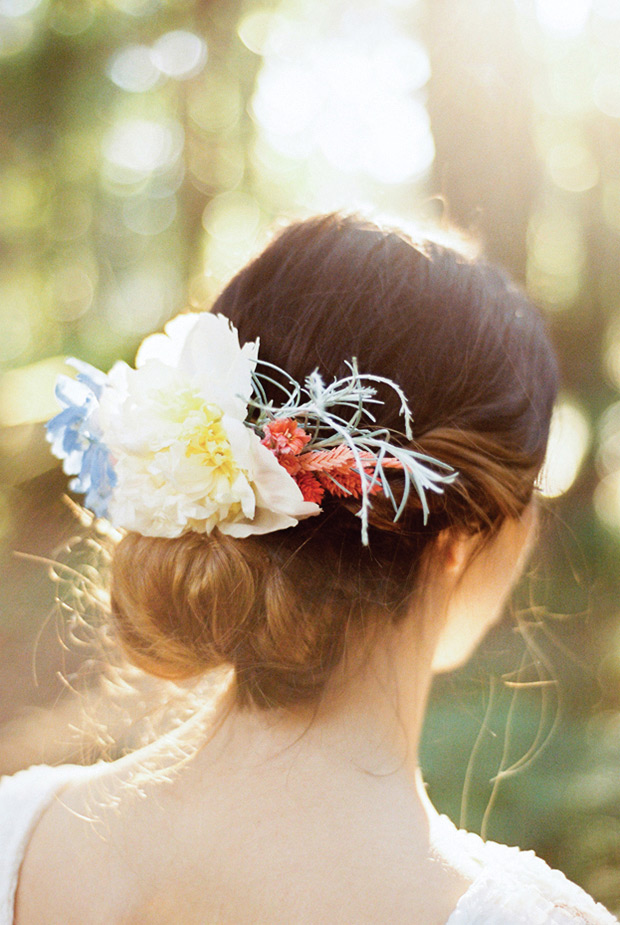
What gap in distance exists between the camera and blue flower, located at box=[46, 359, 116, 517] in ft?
2.90

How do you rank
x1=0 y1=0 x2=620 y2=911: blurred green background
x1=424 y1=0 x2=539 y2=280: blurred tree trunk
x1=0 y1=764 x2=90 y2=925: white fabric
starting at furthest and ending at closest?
x1=424 y1=0 x2=539 y2=280: blurred tree trunk < x1=0 y1=0 x2=620 y2=911: blurred green background < x1=0 y1=764 x2=90 y2=925: white fabric

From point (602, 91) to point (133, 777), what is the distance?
301 cm

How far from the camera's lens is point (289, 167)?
4.64 metres

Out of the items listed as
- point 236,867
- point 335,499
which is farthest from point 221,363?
point 236,867

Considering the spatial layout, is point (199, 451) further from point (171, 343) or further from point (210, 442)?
point (171, 343)

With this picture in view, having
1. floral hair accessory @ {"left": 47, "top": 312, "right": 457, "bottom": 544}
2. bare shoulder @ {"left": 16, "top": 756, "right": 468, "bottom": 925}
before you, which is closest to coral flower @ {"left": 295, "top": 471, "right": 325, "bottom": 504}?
floral hair accessory @ {"left": 47, "top": 312, "right": 457, "bottom": 544}

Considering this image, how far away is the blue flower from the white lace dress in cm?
37

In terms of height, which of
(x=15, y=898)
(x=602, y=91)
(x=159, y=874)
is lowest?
(x=15, y=898)

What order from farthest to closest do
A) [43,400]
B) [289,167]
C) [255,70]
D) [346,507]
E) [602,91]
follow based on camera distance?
[289,167] → [255,70] → [43,400] → [602,91] → [346,507]

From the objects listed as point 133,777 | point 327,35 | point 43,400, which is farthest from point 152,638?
point 327,35

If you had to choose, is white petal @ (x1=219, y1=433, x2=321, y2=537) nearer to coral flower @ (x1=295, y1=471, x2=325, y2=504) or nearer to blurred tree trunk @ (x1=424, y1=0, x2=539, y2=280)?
coral flower @ (x1=295, y1=471, x2=325, y2=504)

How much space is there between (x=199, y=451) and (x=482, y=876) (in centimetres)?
53

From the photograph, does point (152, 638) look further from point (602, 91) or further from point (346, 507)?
point (602, 91)

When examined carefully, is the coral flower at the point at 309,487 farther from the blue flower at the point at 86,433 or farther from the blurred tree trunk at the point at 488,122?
the blurred tree trunk at the point at 488,122
